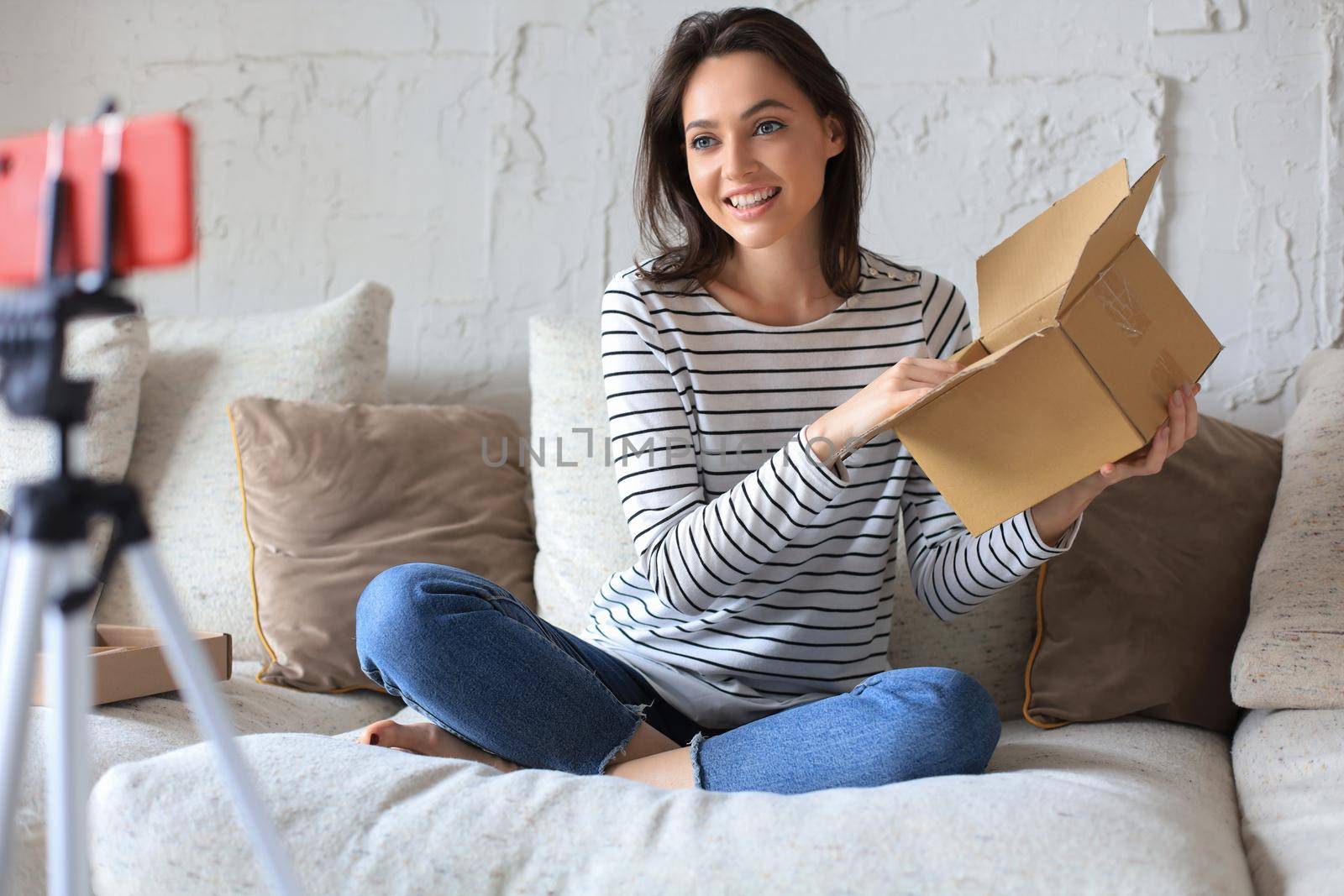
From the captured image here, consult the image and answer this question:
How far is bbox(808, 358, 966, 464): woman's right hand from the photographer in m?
1.00

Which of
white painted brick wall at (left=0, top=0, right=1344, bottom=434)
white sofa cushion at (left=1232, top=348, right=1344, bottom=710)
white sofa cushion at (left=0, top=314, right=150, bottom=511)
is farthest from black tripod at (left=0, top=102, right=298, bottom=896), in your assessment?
white painted brick wall at (left=0, top=0, right=1344, bottom=434)

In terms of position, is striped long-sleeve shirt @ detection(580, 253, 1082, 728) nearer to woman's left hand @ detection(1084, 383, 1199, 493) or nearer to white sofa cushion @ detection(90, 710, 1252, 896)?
woman's left hand @ detection(1084, 383, 1199, 493)

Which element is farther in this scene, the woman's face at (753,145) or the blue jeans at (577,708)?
the woman's face at (753,145)

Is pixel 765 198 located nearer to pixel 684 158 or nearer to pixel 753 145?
pixel 753 145

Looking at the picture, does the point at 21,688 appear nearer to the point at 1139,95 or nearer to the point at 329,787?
the point at 329,787

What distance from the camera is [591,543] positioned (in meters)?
1.53

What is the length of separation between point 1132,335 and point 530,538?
37.7 inches

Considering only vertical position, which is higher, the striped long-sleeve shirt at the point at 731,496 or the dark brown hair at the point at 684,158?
the dark brown hair at the point at 684,158

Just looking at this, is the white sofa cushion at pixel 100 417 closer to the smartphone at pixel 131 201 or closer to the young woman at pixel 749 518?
the young woman at pixel 749 518

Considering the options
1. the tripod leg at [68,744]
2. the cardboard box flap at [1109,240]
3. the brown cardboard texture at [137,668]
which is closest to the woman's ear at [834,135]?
the cardboard box flap at [1109,240]

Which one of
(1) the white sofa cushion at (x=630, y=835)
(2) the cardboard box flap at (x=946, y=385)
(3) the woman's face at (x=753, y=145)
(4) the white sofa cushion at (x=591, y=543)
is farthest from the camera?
(4) the white sofa cushion at (x=591, y=543)

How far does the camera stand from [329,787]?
90 centimetres

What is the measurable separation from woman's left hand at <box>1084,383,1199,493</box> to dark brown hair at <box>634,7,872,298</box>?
1.34 feet

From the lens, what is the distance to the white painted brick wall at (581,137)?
1.70 metres
